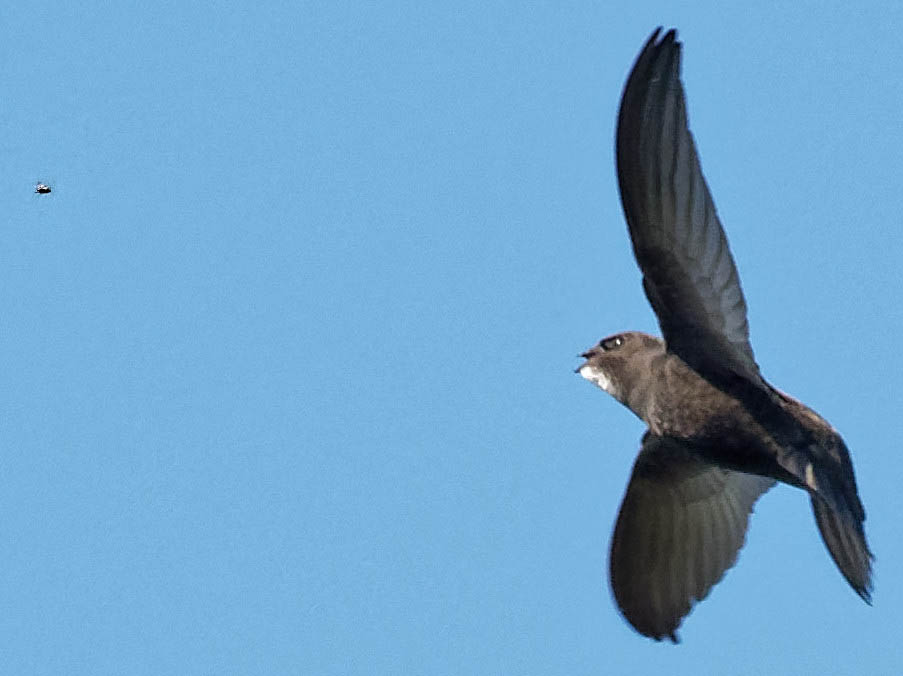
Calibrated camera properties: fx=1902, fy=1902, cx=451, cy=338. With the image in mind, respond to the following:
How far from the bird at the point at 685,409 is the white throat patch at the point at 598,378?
10 millimetres

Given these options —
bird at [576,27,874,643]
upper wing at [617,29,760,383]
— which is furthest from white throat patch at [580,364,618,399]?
upper wing at [617,29,760,383]

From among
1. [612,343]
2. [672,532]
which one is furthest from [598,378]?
[672,532]

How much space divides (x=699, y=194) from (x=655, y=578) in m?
2.29

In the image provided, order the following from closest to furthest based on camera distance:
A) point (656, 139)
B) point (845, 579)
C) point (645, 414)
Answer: point (656, 139), point (845, 579), point (645, 414)

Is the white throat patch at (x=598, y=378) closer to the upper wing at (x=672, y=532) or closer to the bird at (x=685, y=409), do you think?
the bird at (x=685, y=409)

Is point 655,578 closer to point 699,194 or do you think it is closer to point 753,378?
point 753,378

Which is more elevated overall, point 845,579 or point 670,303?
point 670,303

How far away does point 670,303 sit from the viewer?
873cm

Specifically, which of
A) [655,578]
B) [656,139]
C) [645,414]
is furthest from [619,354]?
[656,139]

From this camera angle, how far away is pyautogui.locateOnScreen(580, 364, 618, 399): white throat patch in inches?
381

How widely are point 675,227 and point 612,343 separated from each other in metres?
1.44

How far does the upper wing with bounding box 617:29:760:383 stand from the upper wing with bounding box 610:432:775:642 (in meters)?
0.96

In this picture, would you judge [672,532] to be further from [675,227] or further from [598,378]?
[675,227]

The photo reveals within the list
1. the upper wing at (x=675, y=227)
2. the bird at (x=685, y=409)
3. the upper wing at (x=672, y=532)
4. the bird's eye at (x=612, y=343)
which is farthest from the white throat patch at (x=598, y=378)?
the upper wing at (x=675, y=227)
